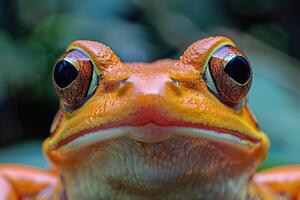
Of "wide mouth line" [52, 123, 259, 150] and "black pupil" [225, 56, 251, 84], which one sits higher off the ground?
"black pupil" [225, 56, 251, 84]

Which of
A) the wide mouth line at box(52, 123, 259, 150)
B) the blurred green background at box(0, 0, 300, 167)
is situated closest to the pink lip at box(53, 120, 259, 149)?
the wide mouth line at box(52, 123, 259, 150)

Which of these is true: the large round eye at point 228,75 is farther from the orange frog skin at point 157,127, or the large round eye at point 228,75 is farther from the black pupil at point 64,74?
the black pupil at point 64,74

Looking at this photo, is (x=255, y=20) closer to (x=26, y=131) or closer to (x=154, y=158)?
(x=26, y=131)

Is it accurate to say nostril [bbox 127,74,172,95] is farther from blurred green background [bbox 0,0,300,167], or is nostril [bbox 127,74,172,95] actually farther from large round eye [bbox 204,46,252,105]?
blurred green background [bbox 0,0,300,167]

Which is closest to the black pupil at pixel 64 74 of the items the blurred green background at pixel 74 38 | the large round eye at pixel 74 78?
the large round eye at pixel 74 78

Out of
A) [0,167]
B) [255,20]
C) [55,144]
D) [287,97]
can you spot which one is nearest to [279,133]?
[287,97]

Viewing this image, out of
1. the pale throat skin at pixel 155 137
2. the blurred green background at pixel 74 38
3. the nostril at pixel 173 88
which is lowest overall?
the blurred green background at pixel 74 38

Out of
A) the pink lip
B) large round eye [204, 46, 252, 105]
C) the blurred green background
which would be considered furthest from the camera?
the blurred green background

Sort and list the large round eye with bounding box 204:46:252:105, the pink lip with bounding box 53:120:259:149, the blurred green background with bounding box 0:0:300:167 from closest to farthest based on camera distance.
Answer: the pink lip with bounding box 53:120:259:149 < the large round eye with bounding box 204:46:252:105 < the blurred green background with bounding box 0:0:300:167

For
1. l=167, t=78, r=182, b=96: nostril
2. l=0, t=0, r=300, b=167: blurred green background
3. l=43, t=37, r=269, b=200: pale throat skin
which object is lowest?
l=0, t=0, r=300, b=167: blurred green background
